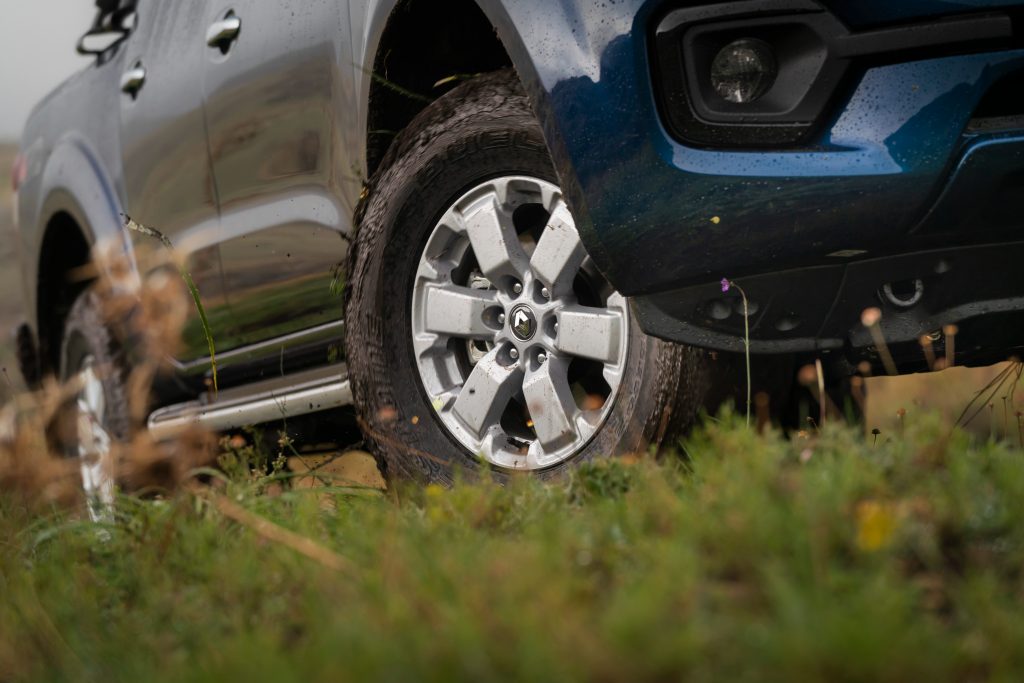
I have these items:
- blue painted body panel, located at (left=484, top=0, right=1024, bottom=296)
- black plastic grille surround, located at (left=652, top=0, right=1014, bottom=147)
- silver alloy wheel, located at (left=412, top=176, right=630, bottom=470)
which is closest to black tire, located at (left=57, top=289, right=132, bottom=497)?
silver alloy wheel, located at (left=412, top=176, right=630, bottom=470)

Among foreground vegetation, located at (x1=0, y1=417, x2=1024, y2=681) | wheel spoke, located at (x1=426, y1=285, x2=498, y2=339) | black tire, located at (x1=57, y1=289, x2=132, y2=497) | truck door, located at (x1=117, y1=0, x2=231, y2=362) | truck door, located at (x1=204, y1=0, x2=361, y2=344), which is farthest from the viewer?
black tire, located at (x1=57, y1=289, x2=132, y2=497)

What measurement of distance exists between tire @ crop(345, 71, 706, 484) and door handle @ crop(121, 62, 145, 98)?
4.98 ft

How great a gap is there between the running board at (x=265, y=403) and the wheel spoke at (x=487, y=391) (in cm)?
43

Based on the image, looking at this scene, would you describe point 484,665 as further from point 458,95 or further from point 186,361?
point 186,361

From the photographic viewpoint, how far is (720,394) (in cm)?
256

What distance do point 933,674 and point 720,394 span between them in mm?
1317

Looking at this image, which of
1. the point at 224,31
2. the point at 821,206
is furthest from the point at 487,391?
the point at 224,31

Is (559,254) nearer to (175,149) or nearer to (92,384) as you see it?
(175,149)

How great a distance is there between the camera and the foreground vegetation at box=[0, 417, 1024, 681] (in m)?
1.29

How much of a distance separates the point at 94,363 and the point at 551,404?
258cm

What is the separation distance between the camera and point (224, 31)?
3.69 metres

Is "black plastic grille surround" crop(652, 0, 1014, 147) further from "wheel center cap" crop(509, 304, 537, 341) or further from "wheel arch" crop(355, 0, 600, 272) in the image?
"wheel center cap" crop(509, 304, 537, 341)

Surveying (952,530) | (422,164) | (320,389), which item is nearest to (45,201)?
(320,389)

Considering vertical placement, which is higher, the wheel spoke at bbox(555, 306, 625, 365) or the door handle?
the door handle
